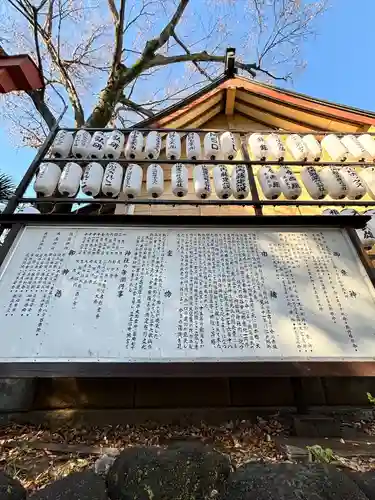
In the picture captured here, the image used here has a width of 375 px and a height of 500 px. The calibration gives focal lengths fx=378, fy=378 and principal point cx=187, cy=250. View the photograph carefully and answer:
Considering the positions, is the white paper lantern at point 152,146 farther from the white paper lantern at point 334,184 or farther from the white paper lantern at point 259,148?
the white paper lantern at point 334,184

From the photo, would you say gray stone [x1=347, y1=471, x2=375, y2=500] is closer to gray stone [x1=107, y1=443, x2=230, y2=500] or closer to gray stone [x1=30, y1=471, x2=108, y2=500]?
gray stone [x1=107, y1=443, x2=230, y2=500]

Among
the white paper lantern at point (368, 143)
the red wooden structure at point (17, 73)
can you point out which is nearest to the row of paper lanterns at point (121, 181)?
the red wooden structure at point (17, 73)

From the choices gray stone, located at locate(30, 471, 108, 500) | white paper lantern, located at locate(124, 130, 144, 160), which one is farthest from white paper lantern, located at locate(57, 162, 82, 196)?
gray stone, located at locate(30, 471, 108, 500)

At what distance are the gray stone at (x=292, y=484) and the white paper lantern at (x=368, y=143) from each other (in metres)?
5.50

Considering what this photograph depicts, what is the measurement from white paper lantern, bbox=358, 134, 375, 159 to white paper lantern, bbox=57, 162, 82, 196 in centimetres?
486

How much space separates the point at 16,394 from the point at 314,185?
16.0ft

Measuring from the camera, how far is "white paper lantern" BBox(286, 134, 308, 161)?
650cm

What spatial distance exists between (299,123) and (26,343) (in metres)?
7.85

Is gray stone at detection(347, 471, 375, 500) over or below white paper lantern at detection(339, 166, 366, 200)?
below

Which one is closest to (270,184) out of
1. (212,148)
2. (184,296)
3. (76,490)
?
(212,148)

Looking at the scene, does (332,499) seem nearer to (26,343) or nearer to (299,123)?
(26,343)

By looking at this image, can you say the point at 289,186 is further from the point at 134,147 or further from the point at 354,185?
the point at 134,147

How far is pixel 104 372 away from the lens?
338cm

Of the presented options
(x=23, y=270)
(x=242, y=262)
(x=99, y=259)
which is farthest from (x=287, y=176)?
(x=23, y=270)
